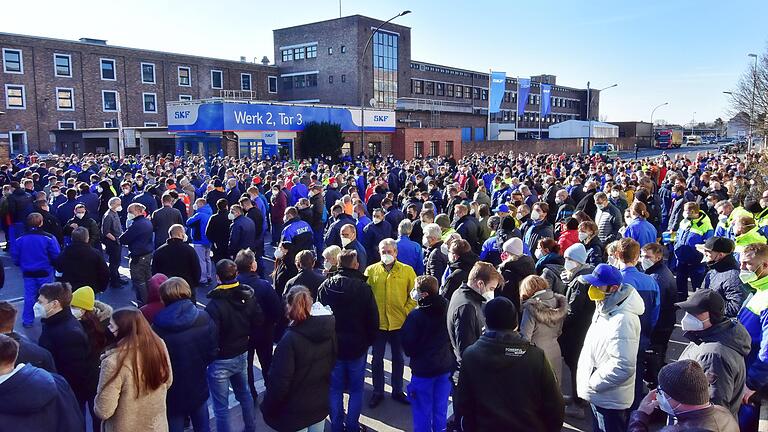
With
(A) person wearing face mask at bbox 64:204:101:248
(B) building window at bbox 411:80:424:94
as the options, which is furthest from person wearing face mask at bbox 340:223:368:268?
A: (B) building window at bbox 411:80:424:94

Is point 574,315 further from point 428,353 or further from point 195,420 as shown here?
point 195,420

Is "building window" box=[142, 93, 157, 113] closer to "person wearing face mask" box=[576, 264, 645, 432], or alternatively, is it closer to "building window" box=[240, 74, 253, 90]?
"building window" box=[240, 74, 253, 90]

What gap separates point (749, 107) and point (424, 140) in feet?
70.2

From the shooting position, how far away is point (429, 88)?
6284 cm

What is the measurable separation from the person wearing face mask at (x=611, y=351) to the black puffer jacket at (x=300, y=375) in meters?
1.97

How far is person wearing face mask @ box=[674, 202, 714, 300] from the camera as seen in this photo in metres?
7.85

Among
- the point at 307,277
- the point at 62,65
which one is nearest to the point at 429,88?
the point at 62,65

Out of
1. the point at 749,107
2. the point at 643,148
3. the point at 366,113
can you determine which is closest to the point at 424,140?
the point at 366,113

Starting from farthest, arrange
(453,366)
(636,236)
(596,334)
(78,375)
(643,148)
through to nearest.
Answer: (643,148) < (636,236) < (453,366) < (78,375) < (596,334)

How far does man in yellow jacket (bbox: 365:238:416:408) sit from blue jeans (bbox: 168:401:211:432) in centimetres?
183

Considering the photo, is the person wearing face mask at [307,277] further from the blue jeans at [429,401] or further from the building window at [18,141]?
the building window at [18,141]

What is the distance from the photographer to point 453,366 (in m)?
4.88

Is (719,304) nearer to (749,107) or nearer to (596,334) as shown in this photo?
(596,334)

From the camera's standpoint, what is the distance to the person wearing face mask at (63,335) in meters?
4.30
